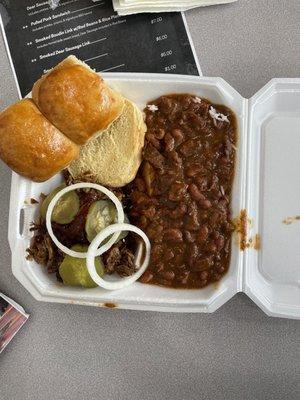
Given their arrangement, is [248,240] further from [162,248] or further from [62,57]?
[62,57]

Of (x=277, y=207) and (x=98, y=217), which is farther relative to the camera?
(x=277, y=207)

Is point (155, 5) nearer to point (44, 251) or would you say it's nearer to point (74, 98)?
point (74, 98)

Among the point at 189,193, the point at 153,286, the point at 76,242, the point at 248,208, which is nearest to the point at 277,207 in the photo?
the point at 248,208

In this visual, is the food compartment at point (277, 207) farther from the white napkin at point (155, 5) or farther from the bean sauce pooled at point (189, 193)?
the white napkin at point (155, 5)

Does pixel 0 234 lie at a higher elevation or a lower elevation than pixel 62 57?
lower

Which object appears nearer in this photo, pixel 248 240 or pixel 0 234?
pixel 248 240

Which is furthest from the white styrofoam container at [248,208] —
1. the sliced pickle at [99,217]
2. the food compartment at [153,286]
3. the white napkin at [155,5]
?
the white napkin at [155,5]

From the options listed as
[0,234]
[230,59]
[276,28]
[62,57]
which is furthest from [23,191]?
[276,28]

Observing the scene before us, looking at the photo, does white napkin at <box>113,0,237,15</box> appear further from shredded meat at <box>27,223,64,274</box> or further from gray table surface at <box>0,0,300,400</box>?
shredded meat at <box>27,223,64,274</box>
